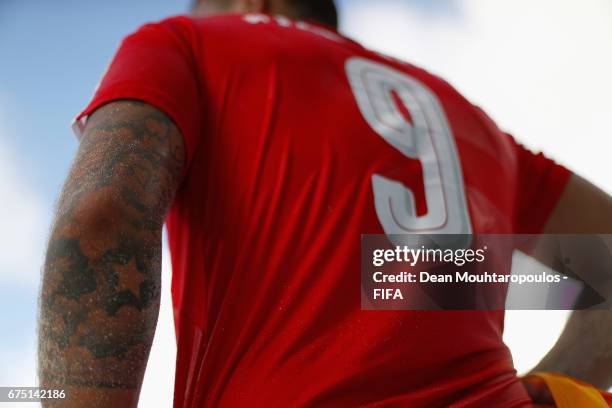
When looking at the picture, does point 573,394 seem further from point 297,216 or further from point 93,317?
point 93,317

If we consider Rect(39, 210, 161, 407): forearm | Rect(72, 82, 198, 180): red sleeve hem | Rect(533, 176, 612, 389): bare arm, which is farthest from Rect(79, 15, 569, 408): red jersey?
Rect(533, 176, 612, 389): bare arm

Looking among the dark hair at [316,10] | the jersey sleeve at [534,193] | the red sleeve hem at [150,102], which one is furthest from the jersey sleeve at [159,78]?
the jersey sleeve at [534,193]

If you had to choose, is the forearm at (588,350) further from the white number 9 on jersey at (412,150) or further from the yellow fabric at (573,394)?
the white number 9 on jersey at (412,150)

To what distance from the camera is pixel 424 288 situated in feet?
2.59

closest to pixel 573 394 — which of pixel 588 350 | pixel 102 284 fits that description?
pixel 588 350

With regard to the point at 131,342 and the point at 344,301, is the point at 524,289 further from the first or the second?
the point at 131,342

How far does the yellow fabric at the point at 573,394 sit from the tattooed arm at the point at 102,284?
51 cm

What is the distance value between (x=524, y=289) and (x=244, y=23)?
502 mm

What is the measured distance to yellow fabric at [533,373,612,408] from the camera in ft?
2.85

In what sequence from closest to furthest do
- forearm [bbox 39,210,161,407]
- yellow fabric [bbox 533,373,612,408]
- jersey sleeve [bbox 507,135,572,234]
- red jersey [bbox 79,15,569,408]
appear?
forearm [bbox 39,210,161,407]
red jersey [bbox 79,15,569,408]
yellow fabric [bbox 533,373,612,408]
jersey sleeve [bbox 507,135,572,234]

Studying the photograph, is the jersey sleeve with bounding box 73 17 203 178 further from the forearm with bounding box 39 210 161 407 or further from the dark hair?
the dark hair

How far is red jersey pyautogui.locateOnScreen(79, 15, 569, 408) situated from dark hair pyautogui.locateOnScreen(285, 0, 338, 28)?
198 millimetres

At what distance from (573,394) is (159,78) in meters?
0.60

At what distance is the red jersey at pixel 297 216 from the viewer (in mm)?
709
